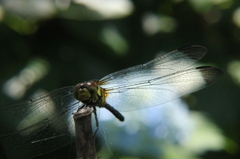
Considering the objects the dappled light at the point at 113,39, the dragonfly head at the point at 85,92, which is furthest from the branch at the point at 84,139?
the dappled light at the point at 113,39

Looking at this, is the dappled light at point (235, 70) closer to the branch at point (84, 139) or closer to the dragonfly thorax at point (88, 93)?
the dragonfly thorax at point (88, 93)

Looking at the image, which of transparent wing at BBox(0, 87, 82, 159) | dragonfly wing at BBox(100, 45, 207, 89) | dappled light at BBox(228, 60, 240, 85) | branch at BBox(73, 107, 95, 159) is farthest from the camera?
dappled light at BBox(228, 60, 240, 85)

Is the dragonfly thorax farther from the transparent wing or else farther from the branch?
the branch

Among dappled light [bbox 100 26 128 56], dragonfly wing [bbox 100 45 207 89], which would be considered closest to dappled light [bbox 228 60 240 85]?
dappled light [bbox 100 26 128 56]

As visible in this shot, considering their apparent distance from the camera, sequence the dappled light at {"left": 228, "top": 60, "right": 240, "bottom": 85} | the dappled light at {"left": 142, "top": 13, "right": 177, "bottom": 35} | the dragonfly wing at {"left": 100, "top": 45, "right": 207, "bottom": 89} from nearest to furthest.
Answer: the dragonfly wing at {"left": 100, "top": 45, "right": 207, "bottom": 89}, the dappled light at {"left": 228, "top": 60, "right": 240, "bottom": 85}, the dappled light at {"left": 142, "top": 13, "right": 177, "bottom": 35}

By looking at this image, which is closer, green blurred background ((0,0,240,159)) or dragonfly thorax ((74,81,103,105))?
dragonfly thorax ((74,81,103,105))

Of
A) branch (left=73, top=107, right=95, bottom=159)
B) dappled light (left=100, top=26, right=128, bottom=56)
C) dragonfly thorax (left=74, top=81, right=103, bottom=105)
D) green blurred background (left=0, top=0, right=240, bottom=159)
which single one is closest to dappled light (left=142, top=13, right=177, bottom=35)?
green blurred background (left=0, top=0, right=240, bottom=159)

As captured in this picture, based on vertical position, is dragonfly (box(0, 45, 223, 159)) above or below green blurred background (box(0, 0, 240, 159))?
below

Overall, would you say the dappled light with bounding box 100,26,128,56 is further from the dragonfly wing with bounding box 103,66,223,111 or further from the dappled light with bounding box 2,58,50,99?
the dragonfly wing with bounding box 103,66,223,111

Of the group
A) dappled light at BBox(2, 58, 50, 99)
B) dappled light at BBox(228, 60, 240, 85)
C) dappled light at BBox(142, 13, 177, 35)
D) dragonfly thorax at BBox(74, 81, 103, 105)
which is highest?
dappled light at BBox(142, 13, 177, 35)
